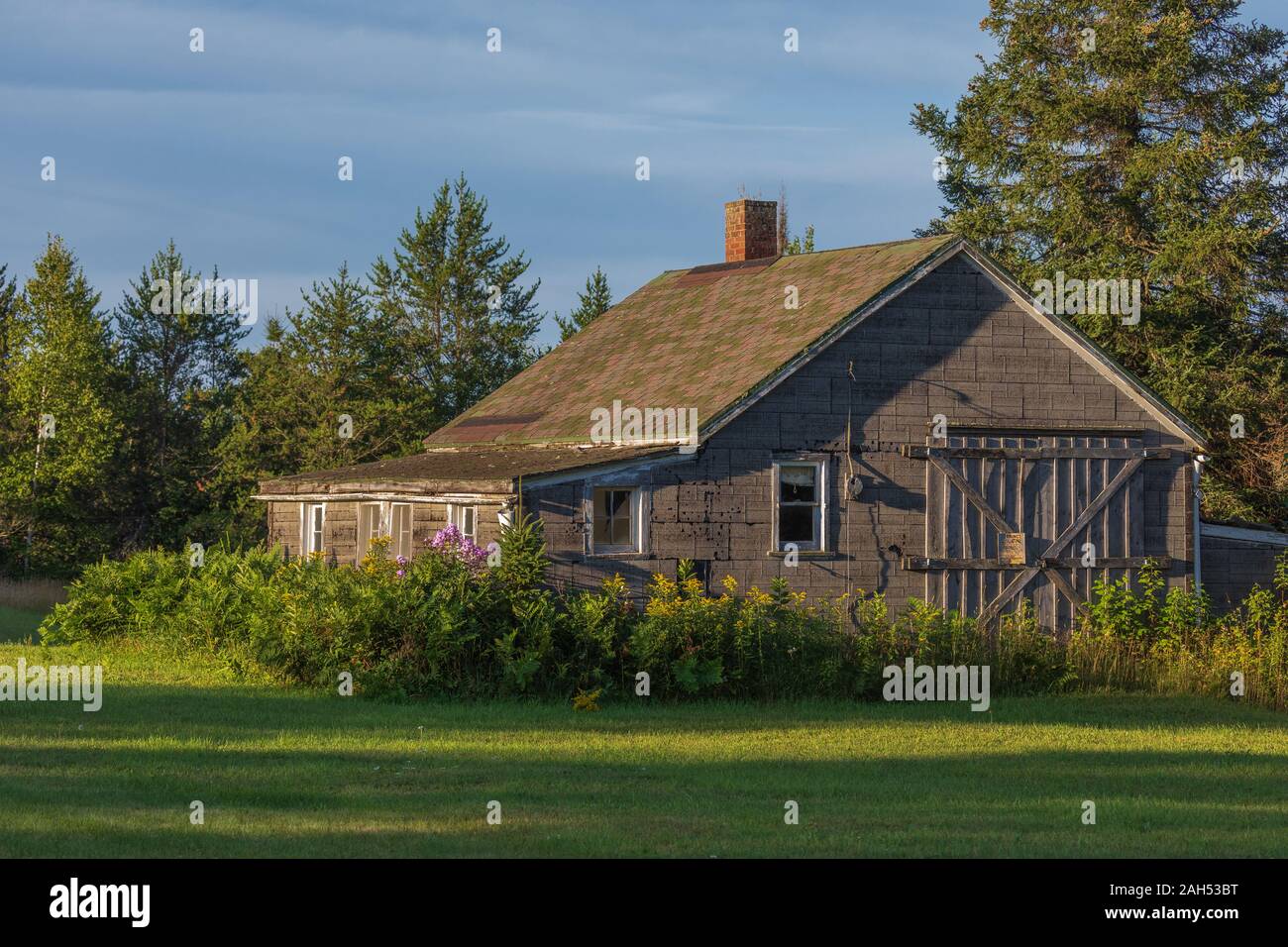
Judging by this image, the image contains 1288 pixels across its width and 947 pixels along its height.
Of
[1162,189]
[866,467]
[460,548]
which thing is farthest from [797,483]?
[1162,189]

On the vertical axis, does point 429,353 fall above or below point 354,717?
above

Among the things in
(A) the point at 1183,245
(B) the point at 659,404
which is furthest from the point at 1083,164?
(B) the point at 659,404

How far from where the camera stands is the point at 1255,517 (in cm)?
3594

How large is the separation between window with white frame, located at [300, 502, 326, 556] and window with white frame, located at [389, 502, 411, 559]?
2.55 m

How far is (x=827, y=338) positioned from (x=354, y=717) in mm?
9897

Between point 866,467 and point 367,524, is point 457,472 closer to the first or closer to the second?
point 367,524

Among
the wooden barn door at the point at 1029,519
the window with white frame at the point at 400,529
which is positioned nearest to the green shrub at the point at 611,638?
the wooden barn door at the point at 1029,519

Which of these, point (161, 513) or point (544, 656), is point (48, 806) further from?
point (161, 513)

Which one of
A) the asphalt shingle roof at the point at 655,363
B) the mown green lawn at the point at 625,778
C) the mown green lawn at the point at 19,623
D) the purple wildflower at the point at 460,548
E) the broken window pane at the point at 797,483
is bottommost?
the mown green lawn at the point at 625,778

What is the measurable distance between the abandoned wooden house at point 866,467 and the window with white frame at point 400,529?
67 mm

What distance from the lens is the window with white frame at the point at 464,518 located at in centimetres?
2338

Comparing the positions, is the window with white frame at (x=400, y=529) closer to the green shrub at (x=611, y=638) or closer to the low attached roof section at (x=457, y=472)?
the low attached roof section at (x=457, y=472)

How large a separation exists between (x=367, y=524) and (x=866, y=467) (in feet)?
27.1
